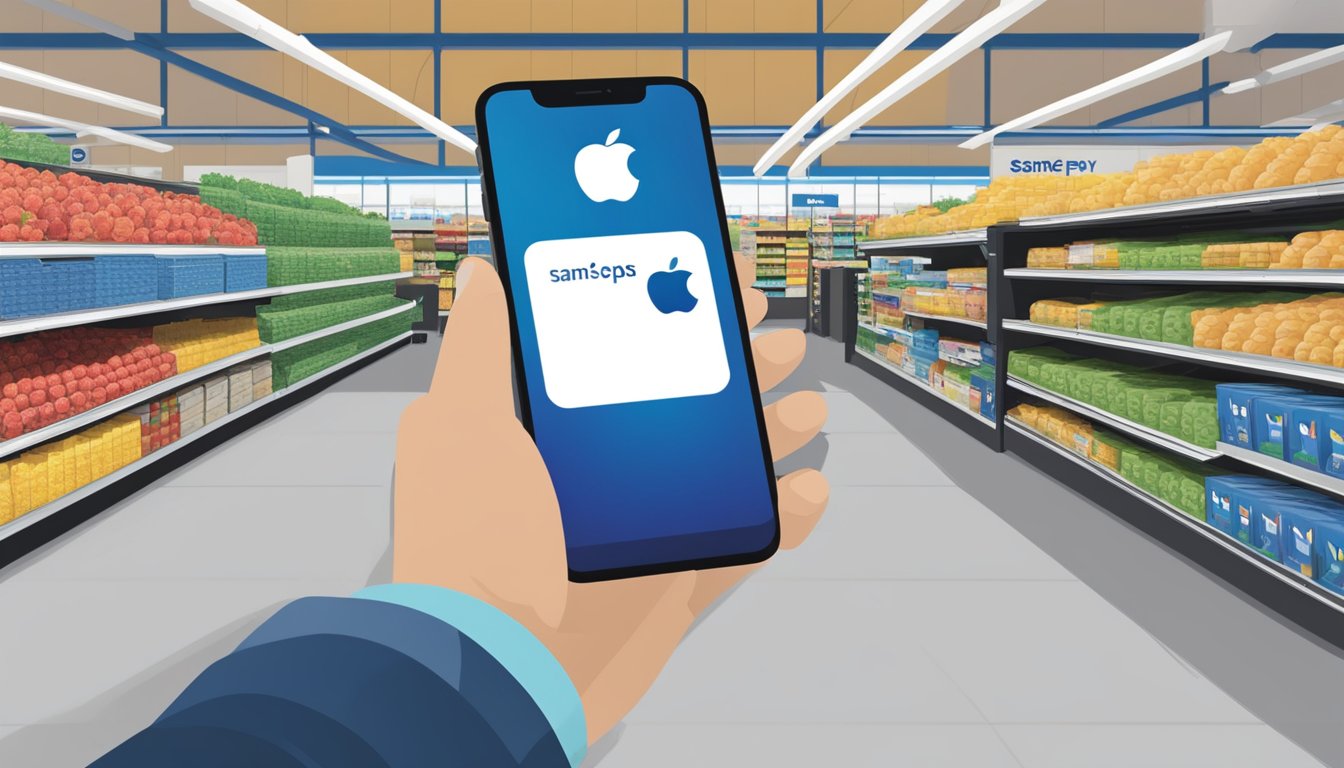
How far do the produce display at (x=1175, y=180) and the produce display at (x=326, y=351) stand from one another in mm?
5731

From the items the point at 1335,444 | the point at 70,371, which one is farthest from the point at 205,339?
the point at 1335,444

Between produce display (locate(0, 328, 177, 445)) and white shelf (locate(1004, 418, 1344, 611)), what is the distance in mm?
4923

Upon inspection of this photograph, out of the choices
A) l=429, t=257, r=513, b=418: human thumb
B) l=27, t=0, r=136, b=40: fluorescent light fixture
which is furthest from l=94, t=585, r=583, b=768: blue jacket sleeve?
l=27, t=0, r=136, b=40: fluorescent light fixture

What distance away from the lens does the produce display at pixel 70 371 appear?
157 inches

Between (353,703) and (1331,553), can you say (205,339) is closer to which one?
(1331,553)

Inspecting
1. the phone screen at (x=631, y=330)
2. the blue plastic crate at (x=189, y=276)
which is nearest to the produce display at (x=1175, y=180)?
the phone screen at (x=631, y=330)

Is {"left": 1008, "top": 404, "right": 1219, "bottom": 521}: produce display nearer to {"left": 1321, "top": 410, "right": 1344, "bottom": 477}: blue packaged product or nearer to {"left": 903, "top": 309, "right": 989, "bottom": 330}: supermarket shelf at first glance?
{"left": 1321, "top": 410, "right": 1344, "bottom": 477}: blue packaged product

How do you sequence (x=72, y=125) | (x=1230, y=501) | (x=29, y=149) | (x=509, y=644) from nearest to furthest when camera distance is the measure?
(x=509, y=644), (x=1230, y=501), (x=29, y=149), (x=72, y=125)

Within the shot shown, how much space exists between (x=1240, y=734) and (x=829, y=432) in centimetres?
451

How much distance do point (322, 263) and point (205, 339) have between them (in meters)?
2.66

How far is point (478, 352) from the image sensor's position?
0.96m

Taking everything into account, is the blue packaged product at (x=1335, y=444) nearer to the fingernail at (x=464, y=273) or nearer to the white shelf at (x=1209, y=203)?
the white shelf at (x=1209, y=203)

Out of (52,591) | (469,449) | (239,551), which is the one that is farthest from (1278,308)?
(52,591)

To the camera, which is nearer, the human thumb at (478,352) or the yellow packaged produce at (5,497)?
the human thumb at (478,352)
